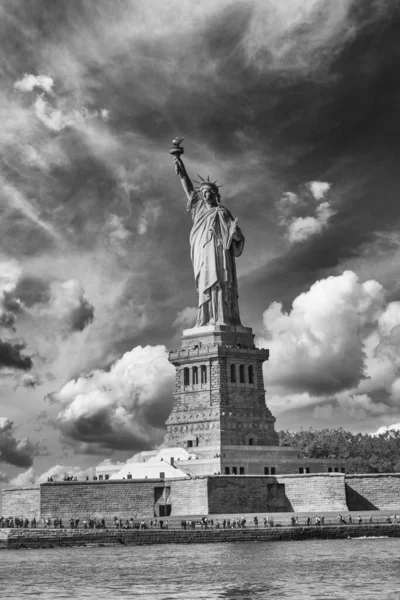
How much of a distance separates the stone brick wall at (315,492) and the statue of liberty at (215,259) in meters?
17.7

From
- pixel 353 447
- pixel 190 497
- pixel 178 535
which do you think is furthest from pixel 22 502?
pixel 353 447

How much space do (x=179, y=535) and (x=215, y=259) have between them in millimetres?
29341

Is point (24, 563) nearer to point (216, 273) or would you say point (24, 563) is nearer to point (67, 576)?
point (67, 576)

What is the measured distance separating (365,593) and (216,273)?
49.1 metres

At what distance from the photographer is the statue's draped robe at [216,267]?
91750 mm

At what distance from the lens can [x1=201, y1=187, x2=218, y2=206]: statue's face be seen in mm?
93688

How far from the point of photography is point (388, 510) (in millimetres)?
76812

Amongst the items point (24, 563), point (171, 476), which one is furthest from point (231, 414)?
point (24, 563)

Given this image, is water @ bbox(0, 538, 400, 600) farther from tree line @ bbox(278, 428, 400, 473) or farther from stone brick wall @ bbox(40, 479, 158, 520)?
tree line @ bbox(278, 428, 400, 473)

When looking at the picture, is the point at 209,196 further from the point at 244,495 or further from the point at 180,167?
the point at 244,495

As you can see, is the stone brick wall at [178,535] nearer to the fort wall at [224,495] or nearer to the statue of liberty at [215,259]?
the fort wall at [224,495]

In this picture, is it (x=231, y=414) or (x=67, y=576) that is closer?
(x=67, y=576)

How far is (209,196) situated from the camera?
93750 mm

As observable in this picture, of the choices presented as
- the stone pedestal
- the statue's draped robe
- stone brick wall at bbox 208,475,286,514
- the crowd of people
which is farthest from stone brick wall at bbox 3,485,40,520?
the statue's draped robe
